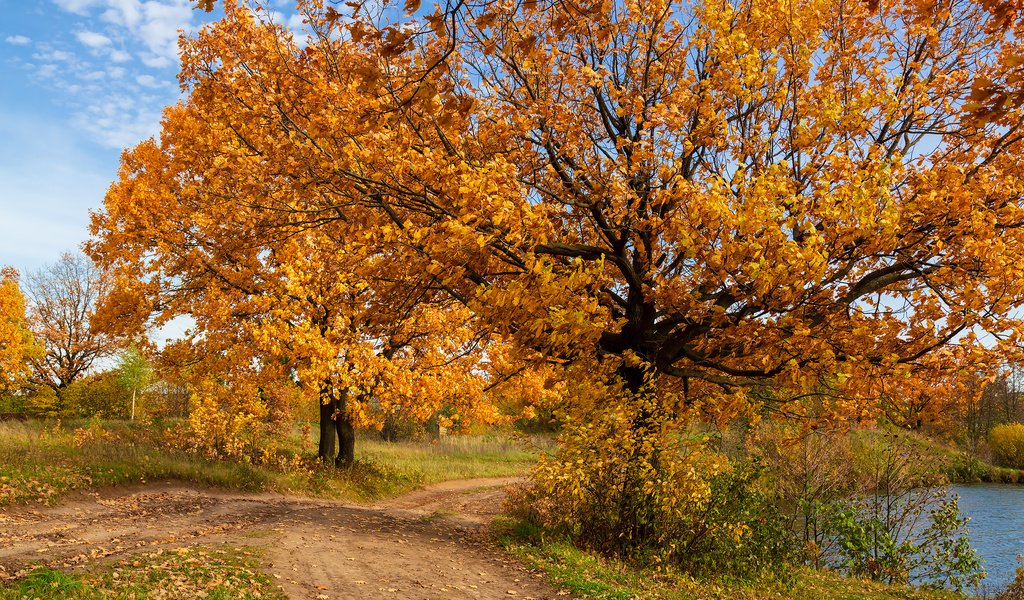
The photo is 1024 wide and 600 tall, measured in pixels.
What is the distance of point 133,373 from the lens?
89.9ft

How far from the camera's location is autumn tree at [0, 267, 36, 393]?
22422 millimetres

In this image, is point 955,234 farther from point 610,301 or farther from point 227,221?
point 227,221

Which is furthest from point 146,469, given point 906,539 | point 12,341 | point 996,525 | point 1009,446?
point 1009,446

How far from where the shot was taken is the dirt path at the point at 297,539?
6945 millimetres

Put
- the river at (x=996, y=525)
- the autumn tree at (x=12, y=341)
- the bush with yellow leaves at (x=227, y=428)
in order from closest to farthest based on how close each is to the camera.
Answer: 1. the river at (x=996, y=525)
2. the bush with yellow leaves at (x=227, y=428)
3. the autumn tree at (x=12, y=341)

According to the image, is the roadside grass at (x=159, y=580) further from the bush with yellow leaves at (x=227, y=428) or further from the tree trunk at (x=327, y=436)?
the tree trunk at (x=327, y=436)

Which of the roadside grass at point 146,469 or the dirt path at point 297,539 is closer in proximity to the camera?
the dirt path at point 297,539

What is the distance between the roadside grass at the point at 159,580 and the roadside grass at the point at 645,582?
3.44m

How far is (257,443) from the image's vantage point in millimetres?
15656

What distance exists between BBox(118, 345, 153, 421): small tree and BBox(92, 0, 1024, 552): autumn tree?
21085mm

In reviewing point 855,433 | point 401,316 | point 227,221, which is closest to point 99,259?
point 227,221

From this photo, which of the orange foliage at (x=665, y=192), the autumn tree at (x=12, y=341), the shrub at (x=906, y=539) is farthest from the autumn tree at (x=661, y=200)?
the autumn tree at (x=12, y=341)

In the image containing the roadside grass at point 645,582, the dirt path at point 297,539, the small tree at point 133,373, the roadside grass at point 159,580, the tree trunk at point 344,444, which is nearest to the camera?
the roadside grass at point 159,580

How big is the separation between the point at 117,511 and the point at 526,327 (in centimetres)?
881
